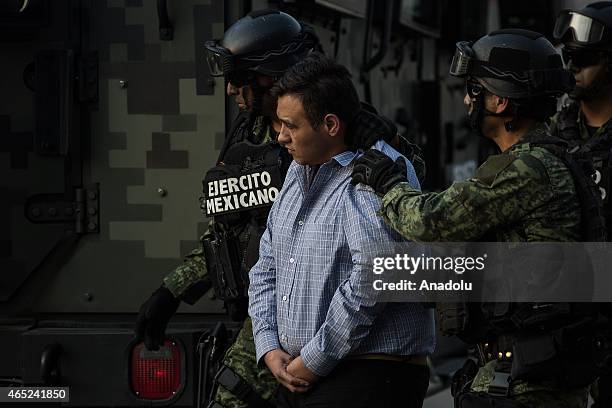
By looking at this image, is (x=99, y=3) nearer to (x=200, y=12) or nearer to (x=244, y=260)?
(x=200, y=12)

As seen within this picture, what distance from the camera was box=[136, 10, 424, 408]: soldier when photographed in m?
3.82

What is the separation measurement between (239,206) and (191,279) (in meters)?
0.33

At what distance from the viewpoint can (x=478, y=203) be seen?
117 inches

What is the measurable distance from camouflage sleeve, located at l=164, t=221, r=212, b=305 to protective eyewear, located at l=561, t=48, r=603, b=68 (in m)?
1.43

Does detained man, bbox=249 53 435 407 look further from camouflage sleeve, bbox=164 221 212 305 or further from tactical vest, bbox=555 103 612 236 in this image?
tactical vest, bbox=555 103 612 236

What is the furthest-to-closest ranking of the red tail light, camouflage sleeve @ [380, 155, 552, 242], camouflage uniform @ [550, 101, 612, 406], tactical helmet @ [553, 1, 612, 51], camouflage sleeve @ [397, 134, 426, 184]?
tactical helmet @ [553, 1, 612, 51] < the red tail light < camouflage uniform @ [550, 101, 612, 406] < camouflage sleeve @ [397, 134, 426, 184] < camouflage sleeve @ [380, 155, 552, 242]

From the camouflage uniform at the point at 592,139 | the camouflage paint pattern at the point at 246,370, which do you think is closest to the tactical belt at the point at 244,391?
the camouflage paint pattern at the point at 246,370

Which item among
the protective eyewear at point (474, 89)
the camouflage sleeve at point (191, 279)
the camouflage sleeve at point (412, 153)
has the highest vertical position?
the protective eyewear at point (474, 89)

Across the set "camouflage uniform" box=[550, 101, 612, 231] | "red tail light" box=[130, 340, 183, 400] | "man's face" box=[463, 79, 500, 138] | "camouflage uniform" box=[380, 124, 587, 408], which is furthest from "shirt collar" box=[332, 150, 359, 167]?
"red tail light" box=[130, 340, 183, 400]

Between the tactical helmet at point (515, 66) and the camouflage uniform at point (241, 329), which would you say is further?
the camouflage uniform at point (241, 329)

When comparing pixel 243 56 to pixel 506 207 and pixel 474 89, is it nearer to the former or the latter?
pixel 474 89

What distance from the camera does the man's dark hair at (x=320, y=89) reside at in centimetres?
319

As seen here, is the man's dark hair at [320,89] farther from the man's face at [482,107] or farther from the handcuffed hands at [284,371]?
the handcuffed hands at [284,371]

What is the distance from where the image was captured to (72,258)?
440 centimetres
